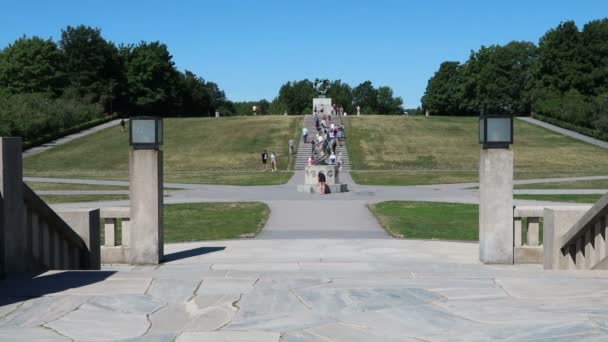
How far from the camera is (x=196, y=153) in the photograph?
56594mm

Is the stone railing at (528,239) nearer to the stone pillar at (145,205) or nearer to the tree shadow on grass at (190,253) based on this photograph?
the tree shadow on grass at (190,253)

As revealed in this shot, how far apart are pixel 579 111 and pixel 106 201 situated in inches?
2246

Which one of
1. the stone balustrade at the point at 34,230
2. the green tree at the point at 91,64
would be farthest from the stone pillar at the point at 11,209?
the green tree at the point at 91,64

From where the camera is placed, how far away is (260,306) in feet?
20.5

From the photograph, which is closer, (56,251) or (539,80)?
(56,251)

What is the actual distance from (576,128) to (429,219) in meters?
53.0

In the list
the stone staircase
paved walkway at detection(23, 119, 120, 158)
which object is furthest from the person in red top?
paved walkway at detection(23, 119, 120, 158)

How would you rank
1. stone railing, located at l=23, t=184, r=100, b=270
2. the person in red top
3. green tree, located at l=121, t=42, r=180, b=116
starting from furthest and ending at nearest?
1. green tree, located at l=121, t=42, r=180, b=116
2. the person in red top
3. stone railing, located at l=23, t=184, r=100, b=270

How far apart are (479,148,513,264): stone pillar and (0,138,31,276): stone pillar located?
612cm

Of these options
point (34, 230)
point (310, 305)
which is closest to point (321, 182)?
point (34, 230)

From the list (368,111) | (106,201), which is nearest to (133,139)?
(106,201)

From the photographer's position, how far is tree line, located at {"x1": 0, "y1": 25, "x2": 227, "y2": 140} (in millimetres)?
93875

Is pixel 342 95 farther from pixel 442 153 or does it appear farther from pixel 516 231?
pixel 516 231

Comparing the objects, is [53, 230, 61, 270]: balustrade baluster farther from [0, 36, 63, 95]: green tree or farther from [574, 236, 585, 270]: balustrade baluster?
[0, 36, 63, 95]: green tree
